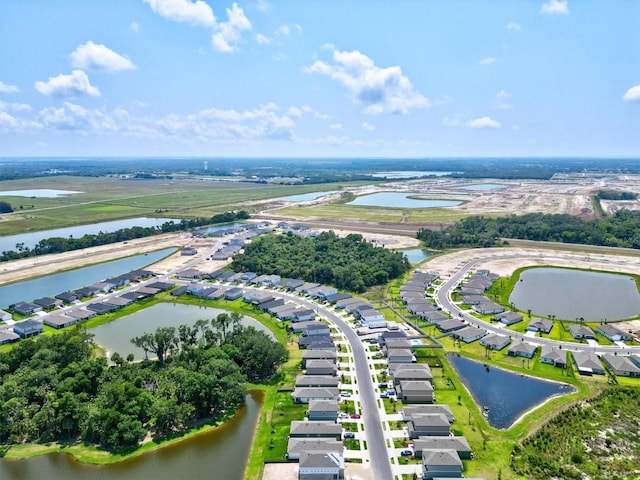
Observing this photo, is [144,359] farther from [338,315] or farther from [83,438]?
[338,315]

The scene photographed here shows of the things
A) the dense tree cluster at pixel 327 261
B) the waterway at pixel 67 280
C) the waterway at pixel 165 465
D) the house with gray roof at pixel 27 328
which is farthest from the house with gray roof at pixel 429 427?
the waterway at pixel 67 280

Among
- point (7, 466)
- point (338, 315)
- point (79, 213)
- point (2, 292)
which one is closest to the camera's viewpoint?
point (7, 466)

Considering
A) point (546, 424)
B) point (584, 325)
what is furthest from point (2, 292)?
point (584, 325)

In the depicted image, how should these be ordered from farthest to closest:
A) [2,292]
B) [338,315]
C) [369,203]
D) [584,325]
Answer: [369,203] < [2,292] < [338,315] < [584,325]

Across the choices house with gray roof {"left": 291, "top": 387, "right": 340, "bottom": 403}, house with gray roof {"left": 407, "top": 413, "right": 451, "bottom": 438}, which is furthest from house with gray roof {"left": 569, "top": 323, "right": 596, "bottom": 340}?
house with gray roof {"left": 291, "top": 387, "right": 340, "bottom": 403}

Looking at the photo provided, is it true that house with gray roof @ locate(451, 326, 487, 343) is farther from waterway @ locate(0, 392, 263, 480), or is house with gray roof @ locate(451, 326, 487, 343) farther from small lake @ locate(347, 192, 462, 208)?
small lake @ locate(347, 192, 462, 208)

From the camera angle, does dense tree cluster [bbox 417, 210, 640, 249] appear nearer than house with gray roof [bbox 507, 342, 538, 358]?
No

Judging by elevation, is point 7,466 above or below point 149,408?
below
